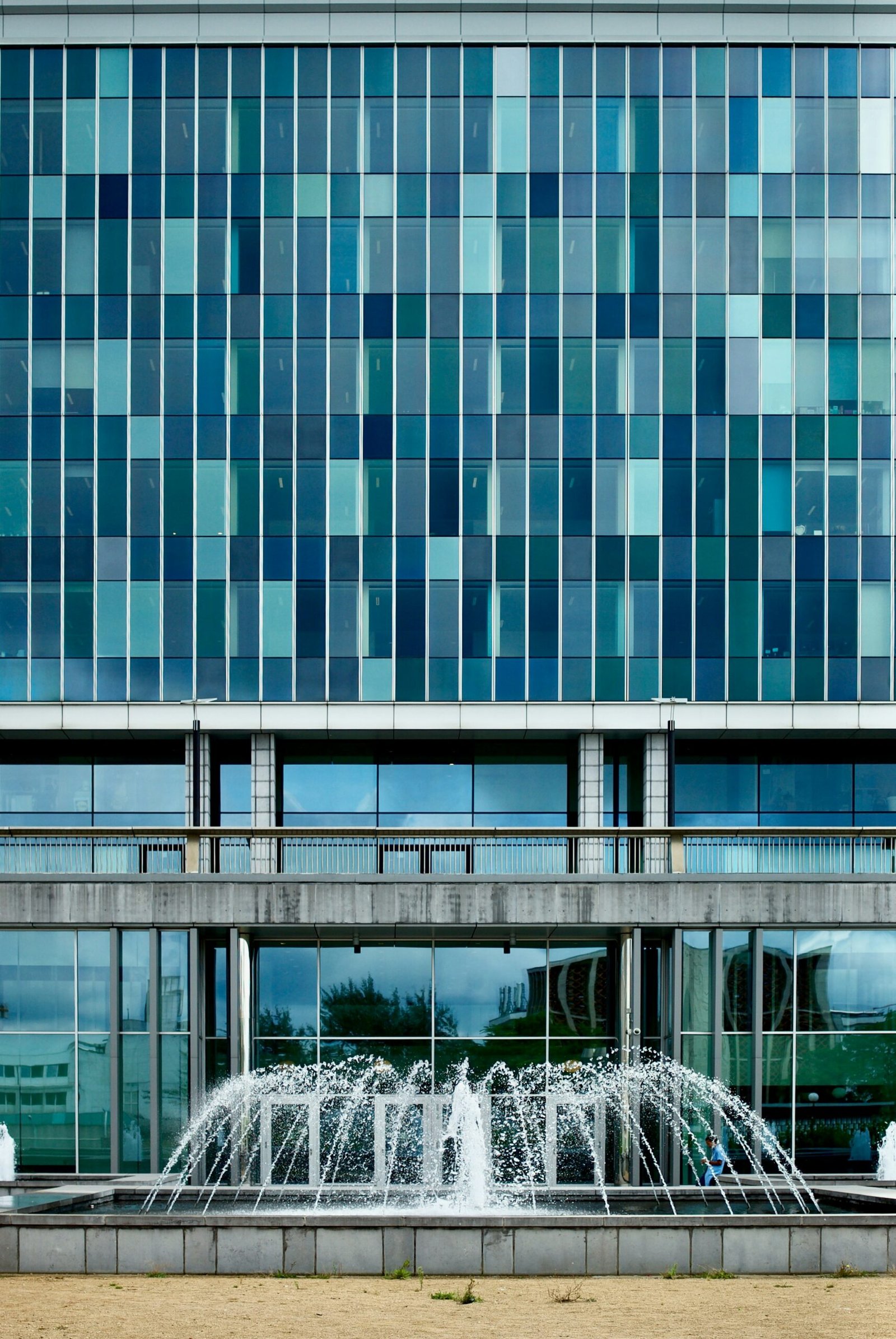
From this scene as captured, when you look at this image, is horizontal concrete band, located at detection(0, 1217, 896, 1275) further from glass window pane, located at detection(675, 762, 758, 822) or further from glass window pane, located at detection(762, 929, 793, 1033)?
glass window pane, located at detection(675, 762, 758, 822)

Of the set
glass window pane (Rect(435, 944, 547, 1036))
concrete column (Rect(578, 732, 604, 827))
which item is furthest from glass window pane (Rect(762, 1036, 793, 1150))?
concrete column (Rect(578, 732, 604, 827))

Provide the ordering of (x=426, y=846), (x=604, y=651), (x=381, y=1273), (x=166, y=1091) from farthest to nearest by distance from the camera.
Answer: (x=604, y=651) → (x=426, y=846) → (x=166, y=1091) → (x=381, y=1273)

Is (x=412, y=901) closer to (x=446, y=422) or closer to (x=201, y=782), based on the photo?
(x=201, y=782)

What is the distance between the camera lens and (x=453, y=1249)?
18.1m

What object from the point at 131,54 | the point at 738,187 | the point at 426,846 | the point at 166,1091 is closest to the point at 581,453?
the point at 738,187

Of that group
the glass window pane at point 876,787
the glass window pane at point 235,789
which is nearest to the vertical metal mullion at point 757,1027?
the glass window pane at point 876,787

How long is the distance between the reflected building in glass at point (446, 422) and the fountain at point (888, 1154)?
12.3 metres

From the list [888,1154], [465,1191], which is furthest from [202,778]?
[888,1154]

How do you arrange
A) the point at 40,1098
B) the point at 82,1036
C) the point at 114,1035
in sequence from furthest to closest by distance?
the point at 82,1036 → the point at 40,1098 → the point at 114,1035

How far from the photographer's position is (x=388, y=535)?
135 ft

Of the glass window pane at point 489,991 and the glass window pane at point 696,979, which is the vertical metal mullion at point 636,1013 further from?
the glass window pane at point 489,991

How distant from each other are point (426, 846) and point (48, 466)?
53.6 ft

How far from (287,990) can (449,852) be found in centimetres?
459

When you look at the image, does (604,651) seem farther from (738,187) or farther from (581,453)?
(738,187)
